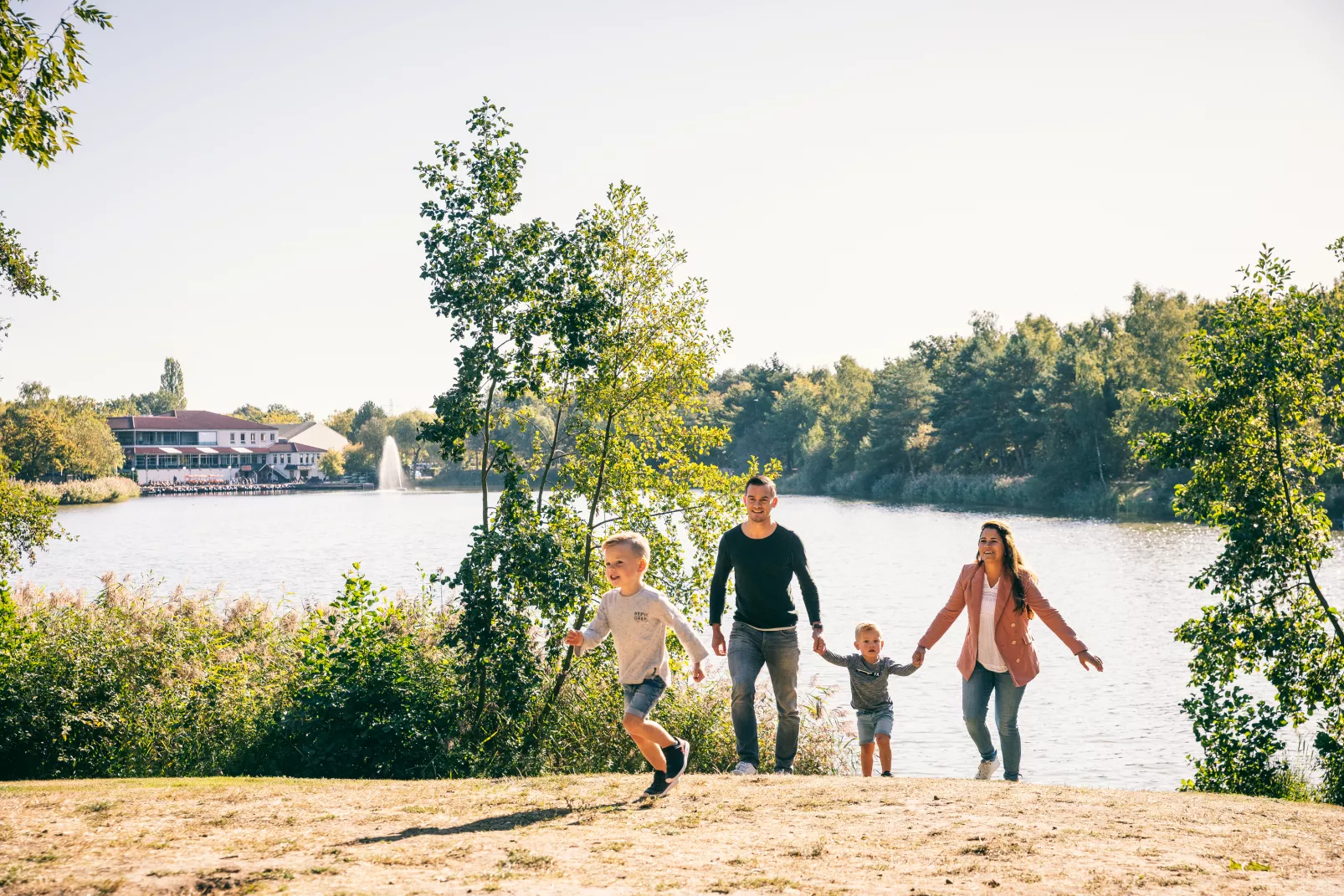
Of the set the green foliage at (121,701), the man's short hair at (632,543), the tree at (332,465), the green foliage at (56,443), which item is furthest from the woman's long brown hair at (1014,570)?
the tree at (332,465)

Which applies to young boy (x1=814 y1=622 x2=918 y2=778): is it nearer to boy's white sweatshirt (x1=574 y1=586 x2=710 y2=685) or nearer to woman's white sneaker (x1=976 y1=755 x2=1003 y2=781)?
woman's white sneaker (x1=976 y1=755 x2=1003 y2=781)

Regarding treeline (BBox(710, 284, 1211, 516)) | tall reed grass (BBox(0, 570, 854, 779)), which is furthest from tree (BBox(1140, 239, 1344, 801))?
treeline (BBox(710, 284, 1211, 516))

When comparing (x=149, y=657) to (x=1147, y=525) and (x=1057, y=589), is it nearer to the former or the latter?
(x=1057, y=589)

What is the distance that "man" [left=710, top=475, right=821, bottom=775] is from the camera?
778cm

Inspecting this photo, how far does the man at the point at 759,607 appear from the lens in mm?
7777

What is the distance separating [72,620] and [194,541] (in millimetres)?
37845

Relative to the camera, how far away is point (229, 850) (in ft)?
18.8

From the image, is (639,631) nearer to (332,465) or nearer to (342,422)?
(332,465)

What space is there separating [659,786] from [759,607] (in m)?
1.59

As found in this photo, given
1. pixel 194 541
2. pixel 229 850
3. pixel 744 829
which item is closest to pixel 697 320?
pixel 744 829

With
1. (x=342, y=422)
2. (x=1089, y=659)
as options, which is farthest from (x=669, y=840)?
(x=342, y=422)

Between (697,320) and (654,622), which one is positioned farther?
(697,320)

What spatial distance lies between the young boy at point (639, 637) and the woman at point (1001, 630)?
2140 mm

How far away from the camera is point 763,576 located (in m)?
7.83
